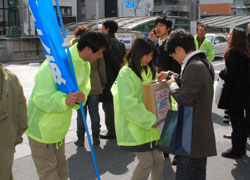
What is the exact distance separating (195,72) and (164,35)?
6.39 feet

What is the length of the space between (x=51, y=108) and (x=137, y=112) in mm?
708

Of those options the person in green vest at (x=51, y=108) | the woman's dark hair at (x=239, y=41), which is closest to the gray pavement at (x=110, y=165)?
the person in green vest at (x=51, y=108)

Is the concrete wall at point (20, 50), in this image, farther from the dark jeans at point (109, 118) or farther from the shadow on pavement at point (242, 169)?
the shadow on pavement at point (242, 169)

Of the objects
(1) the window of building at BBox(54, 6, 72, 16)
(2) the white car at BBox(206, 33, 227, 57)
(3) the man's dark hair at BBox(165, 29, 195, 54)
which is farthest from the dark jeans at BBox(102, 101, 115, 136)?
(1) the window of building at BBox(54, 6, 72, 16)

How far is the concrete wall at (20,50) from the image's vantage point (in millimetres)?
16906

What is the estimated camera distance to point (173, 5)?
7200 cm

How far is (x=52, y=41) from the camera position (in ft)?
7.90

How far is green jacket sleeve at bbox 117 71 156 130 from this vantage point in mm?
2658

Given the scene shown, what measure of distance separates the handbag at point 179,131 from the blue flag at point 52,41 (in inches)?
32.6

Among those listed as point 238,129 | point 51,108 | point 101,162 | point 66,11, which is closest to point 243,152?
point 238,129

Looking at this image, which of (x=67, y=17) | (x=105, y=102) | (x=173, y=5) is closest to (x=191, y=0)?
(x=173, y=5)

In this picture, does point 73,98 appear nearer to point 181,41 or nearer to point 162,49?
point 181,41

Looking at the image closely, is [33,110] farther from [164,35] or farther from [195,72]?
[164,35]

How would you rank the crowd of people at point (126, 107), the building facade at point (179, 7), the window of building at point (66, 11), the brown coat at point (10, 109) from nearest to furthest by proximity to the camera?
the brown coat at point (10, 109), the crowd of people at point (126, 107), the window of building at point (66, 11), the building facade at point (179, 7)
